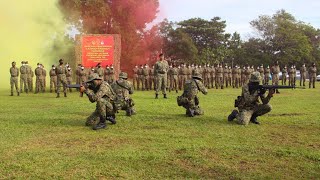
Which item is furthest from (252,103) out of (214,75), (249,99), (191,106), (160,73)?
(214,75)

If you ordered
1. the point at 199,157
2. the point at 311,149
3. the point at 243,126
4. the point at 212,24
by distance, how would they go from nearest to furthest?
the point at 199,157
the point at 311,149
the point at 243,126
the point at 212,24

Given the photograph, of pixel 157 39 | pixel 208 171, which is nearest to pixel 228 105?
pixel 208 171

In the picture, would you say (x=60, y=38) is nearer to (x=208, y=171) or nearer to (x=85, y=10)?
(x=85, y=10)

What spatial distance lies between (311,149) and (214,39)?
149ft

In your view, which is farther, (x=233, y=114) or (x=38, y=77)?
(x=38, y=77)

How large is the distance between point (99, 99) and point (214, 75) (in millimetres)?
18390

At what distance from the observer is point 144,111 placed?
40.8 feet

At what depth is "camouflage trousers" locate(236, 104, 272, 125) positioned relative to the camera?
971 centimetres

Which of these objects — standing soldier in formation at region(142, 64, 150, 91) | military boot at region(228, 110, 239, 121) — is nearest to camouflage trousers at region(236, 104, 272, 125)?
military boot at region(228, 110, 239, 121)

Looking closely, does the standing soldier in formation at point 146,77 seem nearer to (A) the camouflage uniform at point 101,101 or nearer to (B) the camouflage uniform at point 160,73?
(B) the camouflage uniform at point 160,73

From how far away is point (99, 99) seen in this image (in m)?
9.34

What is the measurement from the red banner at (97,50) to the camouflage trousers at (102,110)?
1499 centimetres

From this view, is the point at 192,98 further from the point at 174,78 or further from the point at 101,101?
the point at 174,78

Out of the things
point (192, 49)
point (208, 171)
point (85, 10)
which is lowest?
point (208, 171)
